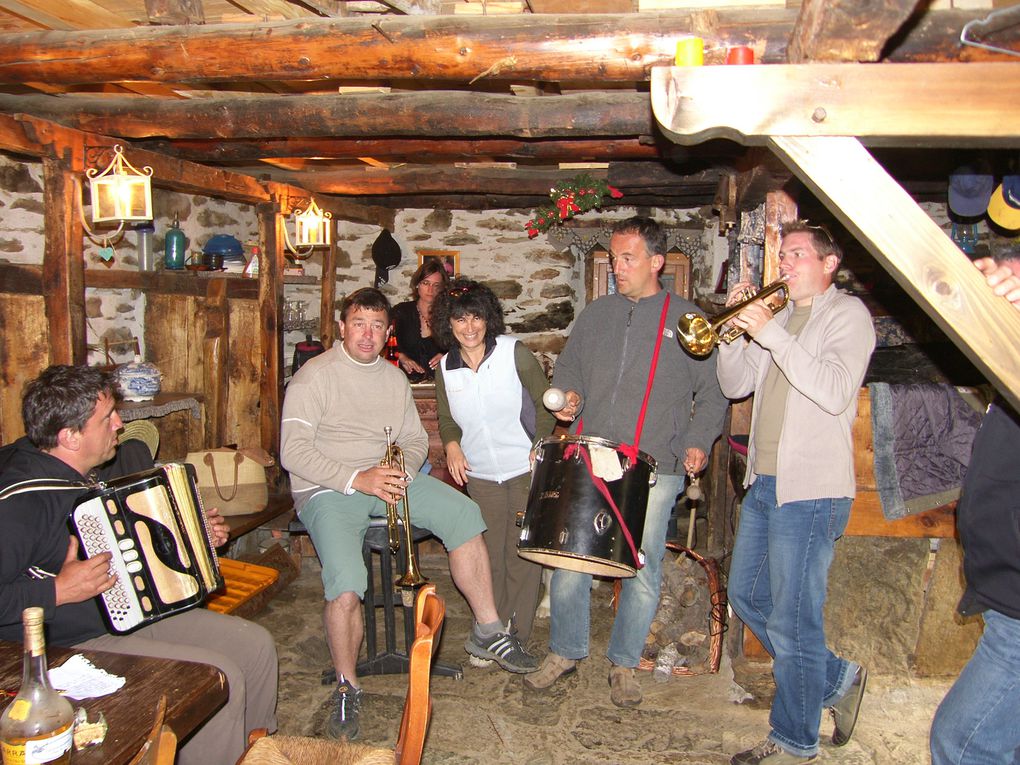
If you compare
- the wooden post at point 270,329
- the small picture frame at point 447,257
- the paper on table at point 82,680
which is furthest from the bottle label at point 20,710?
the small picture frame at point 447,257

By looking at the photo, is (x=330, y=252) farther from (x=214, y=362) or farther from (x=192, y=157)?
(x=192, y=157)

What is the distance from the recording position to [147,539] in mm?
2389

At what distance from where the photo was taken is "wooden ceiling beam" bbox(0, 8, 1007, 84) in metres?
2.59

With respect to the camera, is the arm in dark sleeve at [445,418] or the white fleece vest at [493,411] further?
the arm in dark sleeve at [445,418]

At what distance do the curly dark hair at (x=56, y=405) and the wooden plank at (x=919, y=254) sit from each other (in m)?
2.22

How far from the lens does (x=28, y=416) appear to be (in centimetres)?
251

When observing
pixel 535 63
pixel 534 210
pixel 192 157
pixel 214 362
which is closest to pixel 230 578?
pixel 214 362

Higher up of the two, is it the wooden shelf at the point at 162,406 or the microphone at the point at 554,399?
the microphone at the point at 554,399

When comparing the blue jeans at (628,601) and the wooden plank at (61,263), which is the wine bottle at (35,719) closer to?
the blue jeans at (628,601)

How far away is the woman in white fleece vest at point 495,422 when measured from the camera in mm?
3707

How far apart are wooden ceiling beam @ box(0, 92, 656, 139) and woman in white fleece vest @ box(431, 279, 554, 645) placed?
88cm

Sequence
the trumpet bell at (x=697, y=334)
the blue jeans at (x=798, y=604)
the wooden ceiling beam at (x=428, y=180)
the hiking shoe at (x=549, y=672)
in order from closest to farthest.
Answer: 1. the blue jeans at (x=798, y=604)
2. the trumpet bell at (x=697, y=334)
3. the hiking shoe at (x=549, y=672)
4. the wooden ceiling beam at (x=428, y=180)

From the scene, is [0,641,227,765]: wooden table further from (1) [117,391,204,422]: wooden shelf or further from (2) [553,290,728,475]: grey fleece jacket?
(1) [117,391,204,422]: wooden shelf

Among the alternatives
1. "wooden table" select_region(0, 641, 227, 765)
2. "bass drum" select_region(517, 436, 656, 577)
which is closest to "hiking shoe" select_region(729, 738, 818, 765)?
"bass drum" select_region(517, 436, 656, 577)
